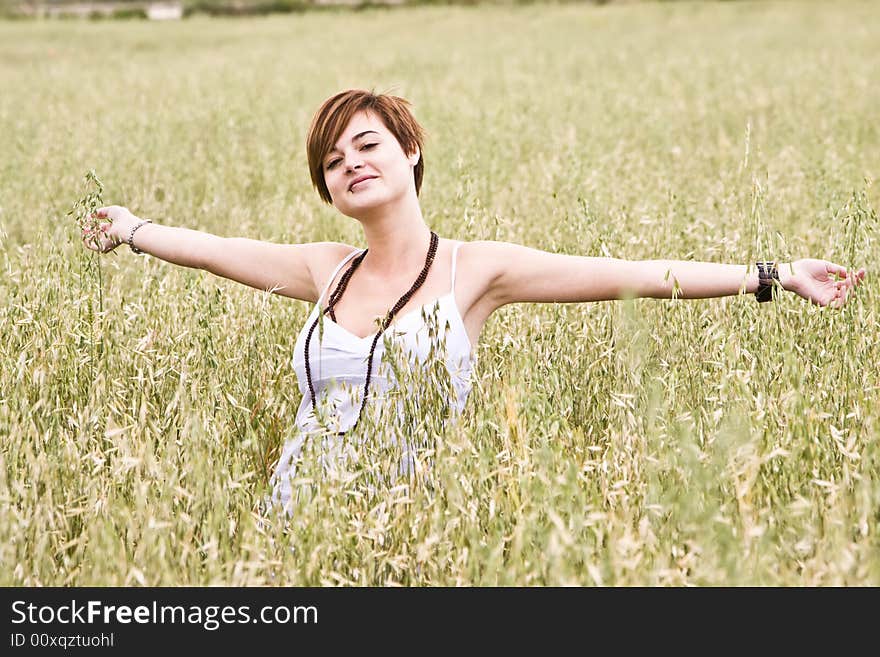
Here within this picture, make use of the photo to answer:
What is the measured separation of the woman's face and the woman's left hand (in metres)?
1.23

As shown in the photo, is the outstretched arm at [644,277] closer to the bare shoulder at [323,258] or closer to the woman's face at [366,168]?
the woman's face at [366,168]

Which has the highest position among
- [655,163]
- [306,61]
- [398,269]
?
[306,61]

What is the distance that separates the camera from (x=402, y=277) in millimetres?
3014

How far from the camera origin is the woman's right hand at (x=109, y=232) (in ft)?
10.9

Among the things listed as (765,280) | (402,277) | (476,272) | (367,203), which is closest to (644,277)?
(765,280)

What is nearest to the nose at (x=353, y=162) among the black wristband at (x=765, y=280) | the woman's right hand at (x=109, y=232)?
the woman's right hand at (x=109, y=232)

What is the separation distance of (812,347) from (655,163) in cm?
463

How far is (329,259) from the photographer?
10.5ft

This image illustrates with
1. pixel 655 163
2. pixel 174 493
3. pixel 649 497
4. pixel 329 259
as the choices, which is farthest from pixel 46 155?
pixel 649 497

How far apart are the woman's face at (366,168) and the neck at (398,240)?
5cm

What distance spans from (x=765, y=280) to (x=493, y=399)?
0.91 m
